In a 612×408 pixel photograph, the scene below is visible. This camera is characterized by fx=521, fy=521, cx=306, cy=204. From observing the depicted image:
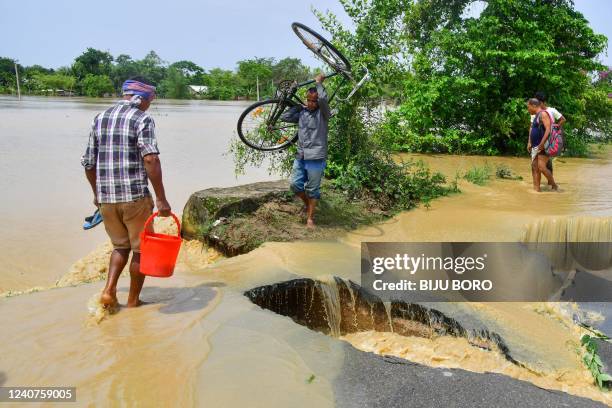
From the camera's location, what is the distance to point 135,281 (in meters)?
4.29

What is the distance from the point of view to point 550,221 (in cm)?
727

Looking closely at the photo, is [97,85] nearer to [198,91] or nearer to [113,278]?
[198,91]

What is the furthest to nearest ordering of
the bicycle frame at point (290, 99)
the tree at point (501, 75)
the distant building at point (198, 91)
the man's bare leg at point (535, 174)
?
the distant building at point (198, 91), the tree at point (501, 75), the man's bare leg at point (535, 174), the bicycle frame at point (290, 99)

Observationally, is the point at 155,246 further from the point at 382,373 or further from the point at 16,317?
the point at 382,373

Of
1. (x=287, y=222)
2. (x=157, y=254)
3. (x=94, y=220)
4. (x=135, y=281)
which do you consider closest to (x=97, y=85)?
(x=287, y=222)

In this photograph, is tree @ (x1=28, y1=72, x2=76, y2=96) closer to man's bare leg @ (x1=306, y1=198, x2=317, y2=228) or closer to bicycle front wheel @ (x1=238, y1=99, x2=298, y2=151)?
bicycle front wheel @ (x1=238, y1=99, x2=298, y2=151)

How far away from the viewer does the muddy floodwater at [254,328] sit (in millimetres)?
3276

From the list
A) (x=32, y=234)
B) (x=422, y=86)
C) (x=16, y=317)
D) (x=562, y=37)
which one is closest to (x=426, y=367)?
(x=16, y=317)

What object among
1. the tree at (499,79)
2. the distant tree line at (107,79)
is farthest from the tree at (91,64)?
the tree at (499,79)

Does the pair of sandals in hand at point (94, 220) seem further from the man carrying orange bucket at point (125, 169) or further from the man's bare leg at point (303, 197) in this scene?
the man's bare leg at point (303, 197)

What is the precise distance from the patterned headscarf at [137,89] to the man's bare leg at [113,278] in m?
1.27

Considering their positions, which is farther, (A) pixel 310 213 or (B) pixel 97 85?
(B) pixel 97 85

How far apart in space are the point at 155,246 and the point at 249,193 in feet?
10.8

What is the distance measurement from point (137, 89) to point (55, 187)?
953cm
